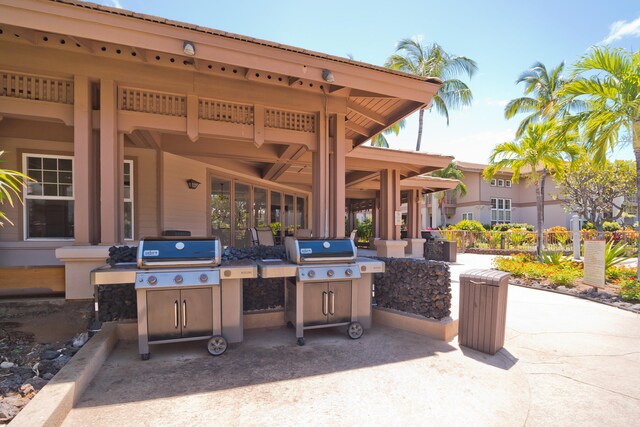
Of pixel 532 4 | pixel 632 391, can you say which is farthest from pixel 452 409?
pixel 532 4

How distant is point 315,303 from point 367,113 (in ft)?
13.8

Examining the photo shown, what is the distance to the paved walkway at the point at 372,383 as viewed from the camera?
2.41 meters

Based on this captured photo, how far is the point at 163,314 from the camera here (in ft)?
11.0

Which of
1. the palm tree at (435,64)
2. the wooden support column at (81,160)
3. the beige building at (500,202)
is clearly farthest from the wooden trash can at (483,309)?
the beige building at (500,202)

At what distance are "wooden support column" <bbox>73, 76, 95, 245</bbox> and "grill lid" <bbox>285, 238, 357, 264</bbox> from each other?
2897 mm

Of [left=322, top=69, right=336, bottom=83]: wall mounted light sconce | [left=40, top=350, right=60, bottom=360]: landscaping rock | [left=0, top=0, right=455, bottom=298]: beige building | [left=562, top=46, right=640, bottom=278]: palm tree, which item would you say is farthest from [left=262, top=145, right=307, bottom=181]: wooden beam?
[left=562, top=46, right=640, bottom=278]: palm tree

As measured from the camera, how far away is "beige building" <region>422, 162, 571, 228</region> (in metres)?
25.2

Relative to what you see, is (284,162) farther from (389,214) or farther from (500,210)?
(500,210)

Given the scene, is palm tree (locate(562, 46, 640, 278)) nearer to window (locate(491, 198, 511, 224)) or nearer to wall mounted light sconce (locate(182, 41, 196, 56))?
wall mounted light sconce (locate(182, 41, 196, 56))

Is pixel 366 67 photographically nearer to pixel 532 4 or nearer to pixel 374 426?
pixel 374 426

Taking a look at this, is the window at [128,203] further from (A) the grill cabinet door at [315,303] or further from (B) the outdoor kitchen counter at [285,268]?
(A) the grill cabinet door at [315,303]

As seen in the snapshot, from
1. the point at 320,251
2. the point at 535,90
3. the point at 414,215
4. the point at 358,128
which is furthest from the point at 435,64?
the point at 320,251

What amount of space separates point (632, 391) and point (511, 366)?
943 millimetres

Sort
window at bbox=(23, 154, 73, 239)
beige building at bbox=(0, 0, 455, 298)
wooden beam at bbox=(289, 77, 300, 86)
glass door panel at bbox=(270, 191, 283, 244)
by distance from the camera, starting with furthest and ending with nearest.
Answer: glass door panel at bbox=(270, 191, 283, 244) → window at bbox=(23, 154, 73, 239) → wooden beam at bbox=(289, 77, 300, 86) → beige building at bbox=(0, 0, 455, 298)
